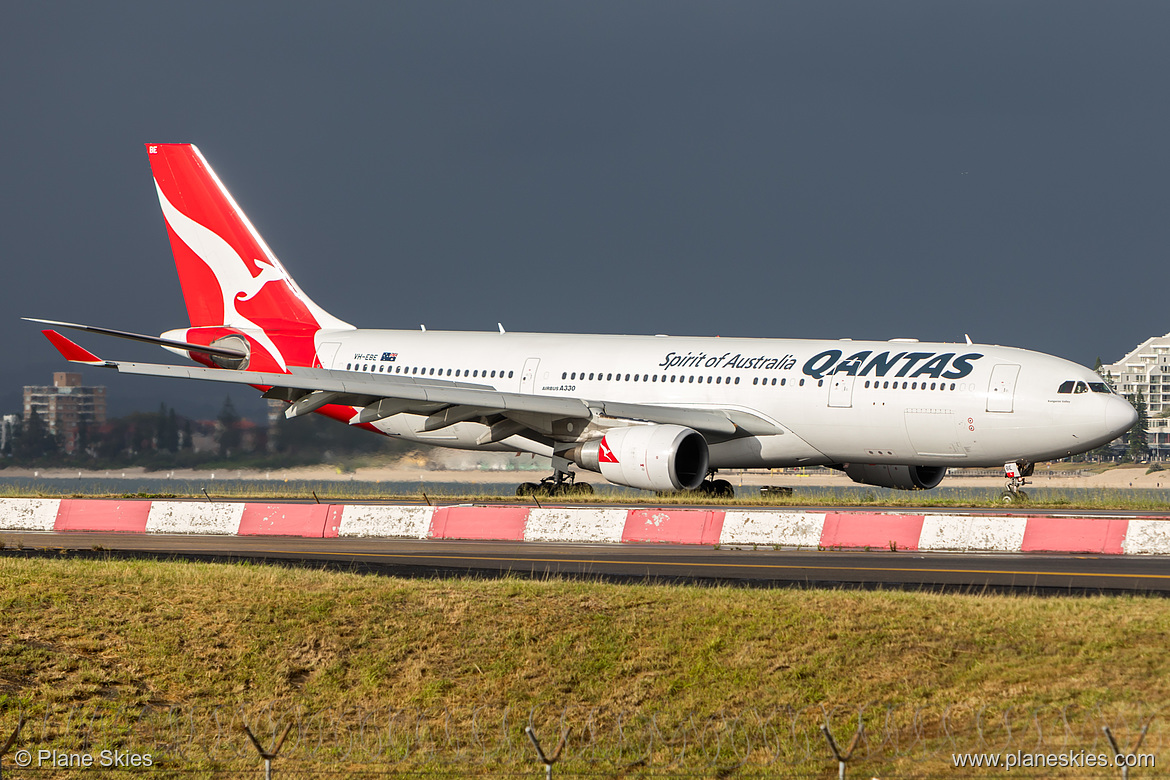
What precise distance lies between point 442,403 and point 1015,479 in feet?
39.4

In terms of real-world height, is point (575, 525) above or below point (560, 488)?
above

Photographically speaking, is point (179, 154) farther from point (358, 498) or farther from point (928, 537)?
point (928, 537)

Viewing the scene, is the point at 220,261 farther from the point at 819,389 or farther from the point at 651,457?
the point at 819,389

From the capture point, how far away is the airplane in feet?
85.7

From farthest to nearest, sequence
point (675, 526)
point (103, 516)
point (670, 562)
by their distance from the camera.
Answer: point (103, 516), point (675, 526), point (670, 562)

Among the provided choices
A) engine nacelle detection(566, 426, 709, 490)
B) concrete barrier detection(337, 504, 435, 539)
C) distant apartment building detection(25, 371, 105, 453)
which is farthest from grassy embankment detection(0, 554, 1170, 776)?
distant apartment building detection(25, 371, 105, 453)

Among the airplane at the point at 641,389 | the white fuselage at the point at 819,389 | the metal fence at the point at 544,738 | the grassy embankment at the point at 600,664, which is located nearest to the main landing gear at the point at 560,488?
the airplane at the point at 641,389

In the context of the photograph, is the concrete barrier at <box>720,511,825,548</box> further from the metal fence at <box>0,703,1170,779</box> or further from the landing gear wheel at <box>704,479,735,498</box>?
the landing gear wheel at <box>704,479,735,498</box>

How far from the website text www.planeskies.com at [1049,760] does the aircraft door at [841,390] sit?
18.8 metres

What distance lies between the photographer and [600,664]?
36.3ft

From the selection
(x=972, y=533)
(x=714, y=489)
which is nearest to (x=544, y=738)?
(x=972, y=533)

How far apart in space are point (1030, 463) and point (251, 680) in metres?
19.7

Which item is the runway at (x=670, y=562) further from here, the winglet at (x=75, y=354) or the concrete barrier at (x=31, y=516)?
the winglet at (x=75, y=354)

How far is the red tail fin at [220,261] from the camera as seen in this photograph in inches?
1415
